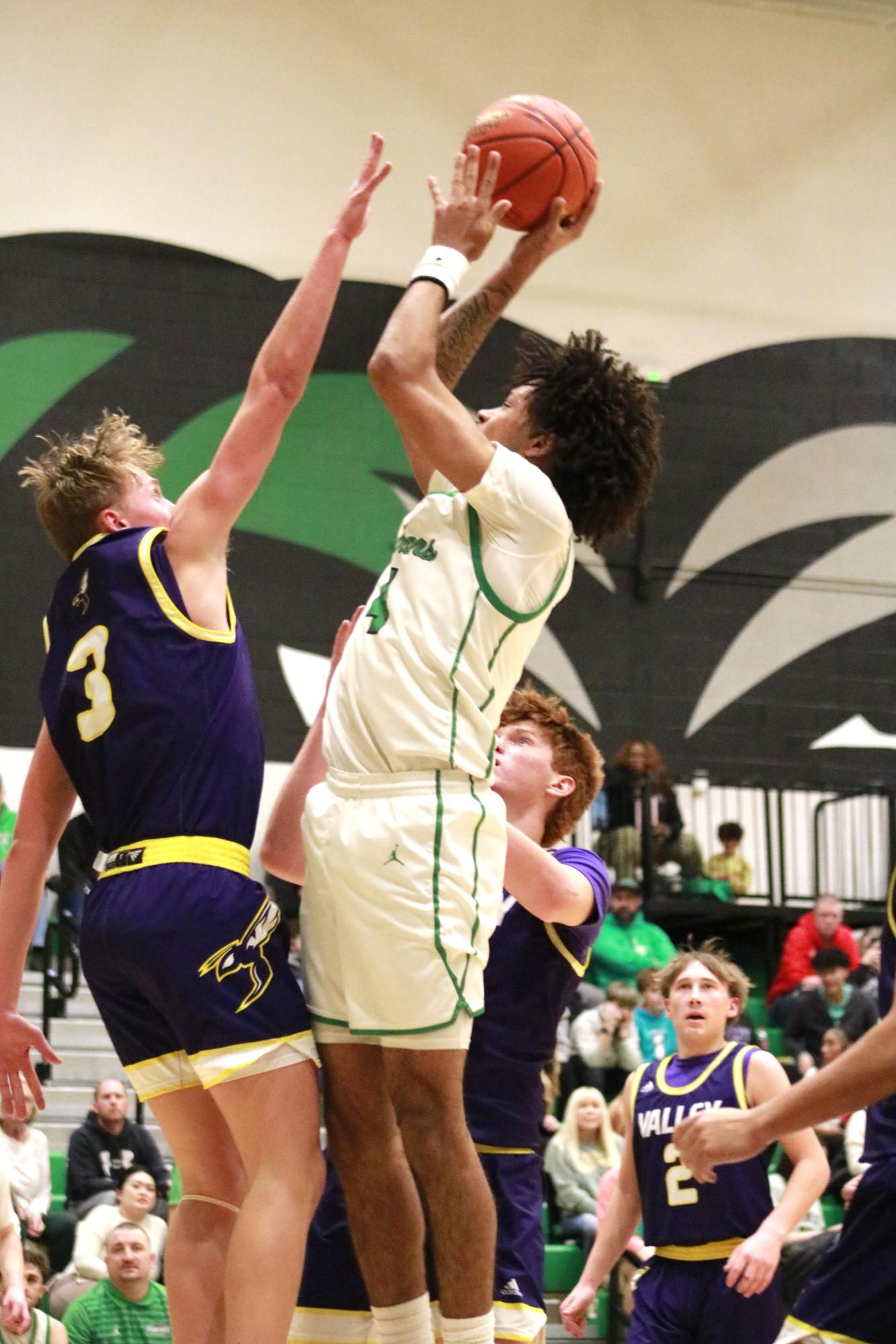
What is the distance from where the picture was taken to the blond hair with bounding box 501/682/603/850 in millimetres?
4480

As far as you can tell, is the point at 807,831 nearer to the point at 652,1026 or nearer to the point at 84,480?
the point at 652,1026

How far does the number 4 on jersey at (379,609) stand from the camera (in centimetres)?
336

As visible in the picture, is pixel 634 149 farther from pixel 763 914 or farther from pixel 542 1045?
pixel 542 1045

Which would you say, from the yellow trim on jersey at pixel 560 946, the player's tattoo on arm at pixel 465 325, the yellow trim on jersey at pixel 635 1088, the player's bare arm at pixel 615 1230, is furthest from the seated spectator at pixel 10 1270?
the player's tattoo on arm at pixel 465 325

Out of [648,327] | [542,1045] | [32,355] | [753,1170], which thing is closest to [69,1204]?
[753,1170]

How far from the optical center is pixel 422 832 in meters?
3.15

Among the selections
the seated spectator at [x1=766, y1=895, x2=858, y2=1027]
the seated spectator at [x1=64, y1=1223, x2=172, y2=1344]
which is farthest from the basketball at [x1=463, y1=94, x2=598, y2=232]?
the seated spectator at [x1=766, y1=895, x2=858, y2=1027]

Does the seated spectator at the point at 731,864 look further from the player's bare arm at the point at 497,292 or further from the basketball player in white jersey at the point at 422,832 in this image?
the basketball player in white jersey at the point at 422,832

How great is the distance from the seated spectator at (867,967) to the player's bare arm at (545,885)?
7.71 m

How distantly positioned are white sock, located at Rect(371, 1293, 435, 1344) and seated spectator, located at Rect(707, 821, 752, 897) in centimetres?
1071

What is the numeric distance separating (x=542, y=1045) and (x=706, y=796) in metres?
10.3

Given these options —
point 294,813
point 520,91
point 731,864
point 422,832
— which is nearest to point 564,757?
point 294,813

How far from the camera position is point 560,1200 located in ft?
30.9

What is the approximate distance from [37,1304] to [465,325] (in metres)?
5.67
